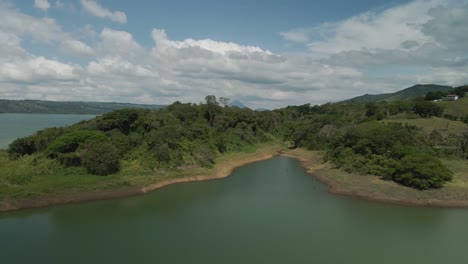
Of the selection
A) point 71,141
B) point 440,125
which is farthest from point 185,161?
point 440,125

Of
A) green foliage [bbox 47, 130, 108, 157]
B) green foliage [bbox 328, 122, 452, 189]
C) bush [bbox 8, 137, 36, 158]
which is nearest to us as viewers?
green foliage [bbox 328, 122, 452, 189]

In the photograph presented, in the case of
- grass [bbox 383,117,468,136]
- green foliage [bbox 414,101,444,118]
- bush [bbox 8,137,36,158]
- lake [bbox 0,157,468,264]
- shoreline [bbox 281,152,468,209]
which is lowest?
lake [bbox 0,157,468,264]

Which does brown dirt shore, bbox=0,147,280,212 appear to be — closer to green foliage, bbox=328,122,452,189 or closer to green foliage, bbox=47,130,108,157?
green foliage, bbox=47,130,108,157

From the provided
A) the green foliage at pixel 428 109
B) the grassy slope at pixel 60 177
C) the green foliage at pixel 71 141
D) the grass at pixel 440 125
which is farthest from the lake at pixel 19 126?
the green foliage at pixel 428 109

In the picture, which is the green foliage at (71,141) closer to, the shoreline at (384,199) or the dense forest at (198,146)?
the dense forest at (198,146)

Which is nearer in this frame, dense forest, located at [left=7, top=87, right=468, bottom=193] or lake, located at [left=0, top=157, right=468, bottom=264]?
lake, located at [left=0, top=157, right=468, bottom=264]

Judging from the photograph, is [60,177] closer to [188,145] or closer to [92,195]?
[92,195]

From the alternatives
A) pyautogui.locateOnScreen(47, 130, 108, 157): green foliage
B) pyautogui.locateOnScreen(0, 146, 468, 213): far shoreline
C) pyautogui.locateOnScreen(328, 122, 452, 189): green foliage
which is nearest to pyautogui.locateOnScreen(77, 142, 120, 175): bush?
pyautogui.locateOnScreen(47, 130, 108, 157): green foliage
